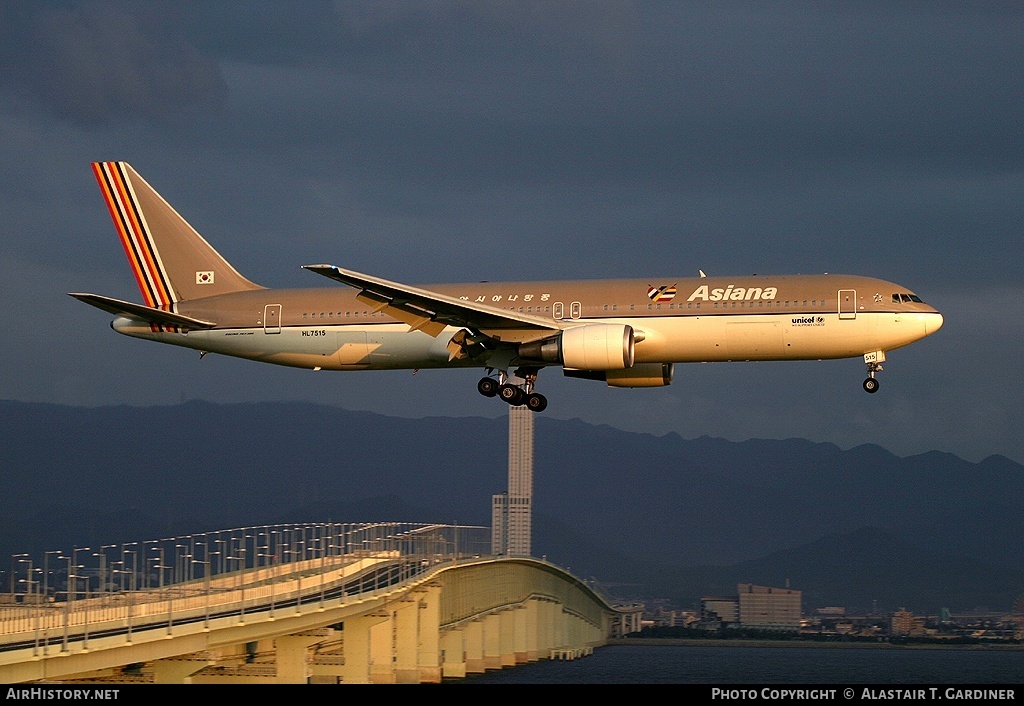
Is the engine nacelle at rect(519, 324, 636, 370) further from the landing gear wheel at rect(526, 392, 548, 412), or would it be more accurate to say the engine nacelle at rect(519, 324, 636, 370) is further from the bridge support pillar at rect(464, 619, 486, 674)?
the bridge support pillar at rect(464, 619, 486, 674)

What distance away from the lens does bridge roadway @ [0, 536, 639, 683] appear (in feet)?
184

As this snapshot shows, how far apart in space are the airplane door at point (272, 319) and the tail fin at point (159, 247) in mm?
4332

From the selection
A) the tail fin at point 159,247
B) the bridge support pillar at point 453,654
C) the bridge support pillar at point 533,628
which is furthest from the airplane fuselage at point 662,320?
the bridge support pillar at point 533,628

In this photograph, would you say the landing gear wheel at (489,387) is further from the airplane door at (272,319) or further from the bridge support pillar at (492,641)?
the bridge support pillar at (492,641)

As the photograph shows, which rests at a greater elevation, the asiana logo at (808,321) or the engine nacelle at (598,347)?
the asiana logo at (808,321)

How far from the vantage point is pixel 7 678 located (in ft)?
167

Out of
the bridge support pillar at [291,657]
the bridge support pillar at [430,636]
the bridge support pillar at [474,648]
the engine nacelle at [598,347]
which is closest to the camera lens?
the engine nacelle at [598,347]

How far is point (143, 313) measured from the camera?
68.8 metres

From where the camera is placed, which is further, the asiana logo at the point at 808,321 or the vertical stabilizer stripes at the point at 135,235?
the vertical stabilizer stripes at the point at 135,235

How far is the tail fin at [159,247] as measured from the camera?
74250 millimetres

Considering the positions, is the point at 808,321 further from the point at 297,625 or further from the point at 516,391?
the point at 297,625

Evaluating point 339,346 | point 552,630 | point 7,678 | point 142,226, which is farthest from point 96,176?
point 552,630

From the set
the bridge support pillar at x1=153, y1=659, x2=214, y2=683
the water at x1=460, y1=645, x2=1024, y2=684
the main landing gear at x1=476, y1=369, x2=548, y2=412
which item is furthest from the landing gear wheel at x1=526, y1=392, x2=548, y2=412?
the water at x1=460, y1=645, x2=1024, y2=684

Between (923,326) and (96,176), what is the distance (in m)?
44.6
